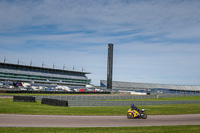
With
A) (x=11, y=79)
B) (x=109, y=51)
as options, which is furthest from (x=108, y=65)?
(x=11, y=79)

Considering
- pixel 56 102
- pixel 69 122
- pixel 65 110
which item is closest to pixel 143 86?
pixel 56 102

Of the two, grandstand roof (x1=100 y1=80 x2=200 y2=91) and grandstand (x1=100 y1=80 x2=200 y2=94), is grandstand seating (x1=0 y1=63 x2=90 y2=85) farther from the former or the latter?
grandstand roof (x1=100 y1=80 x2=200 y2=91)

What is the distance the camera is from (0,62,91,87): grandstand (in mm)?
122769

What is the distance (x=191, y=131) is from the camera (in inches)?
585

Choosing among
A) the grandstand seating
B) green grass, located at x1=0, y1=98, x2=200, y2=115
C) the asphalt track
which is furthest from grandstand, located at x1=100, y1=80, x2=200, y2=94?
the asphalt track

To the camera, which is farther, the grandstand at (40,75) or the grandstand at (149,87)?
the grandstand at (149,87)

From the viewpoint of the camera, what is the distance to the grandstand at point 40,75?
122769mm

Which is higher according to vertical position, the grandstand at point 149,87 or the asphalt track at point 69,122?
the grandstand at point 149,87

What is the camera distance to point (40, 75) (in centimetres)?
13688

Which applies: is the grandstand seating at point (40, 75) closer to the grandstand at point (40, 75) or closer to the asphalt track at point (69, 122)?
the grandstand at point (40, 75)

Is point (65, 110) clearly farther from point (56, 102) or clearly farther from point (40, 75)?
point (40, 75)

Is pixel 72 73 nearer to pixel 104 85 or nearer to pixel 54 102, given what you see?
pixel 104 85

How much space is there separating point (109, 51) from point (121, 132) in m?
106

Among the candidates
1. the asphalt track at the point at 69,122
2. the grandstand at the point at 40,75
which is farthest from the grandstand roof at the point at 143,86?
the asphalt track at the point at 69,122
